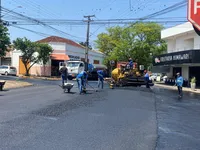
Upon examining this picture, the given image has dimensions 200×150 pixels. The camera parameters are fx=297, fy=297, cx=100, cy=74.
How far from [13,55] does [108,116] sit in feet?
145

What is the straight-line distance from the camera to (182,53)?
33625mm

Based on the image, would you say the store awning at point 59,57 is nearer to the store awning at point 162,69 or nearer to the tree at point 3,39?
the tree at point 3,39

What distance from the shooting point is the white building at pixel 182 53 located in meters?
32.6

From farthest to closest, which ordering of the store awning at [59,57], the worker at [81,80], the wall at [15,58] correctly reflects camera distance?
the wall at [15,58] → the store awning at [59,57] → the worker at [81,80]

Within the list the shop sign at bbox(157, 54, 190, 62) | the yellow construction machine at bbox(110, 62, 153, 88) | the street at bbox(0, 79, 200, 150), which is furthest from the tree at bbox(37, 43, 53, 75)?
the street at bbox(0, 79, 200, 150)

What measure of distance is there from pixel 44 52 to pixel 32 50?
6.12ft

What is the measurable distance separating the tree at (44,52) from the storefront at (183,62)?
1631 centimetres

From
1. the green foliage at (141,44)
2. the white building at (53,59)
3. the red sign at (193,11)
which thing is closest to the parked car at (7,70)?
the white building at (53,59)

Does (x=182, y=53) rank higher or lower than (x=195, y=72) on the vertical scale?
higher

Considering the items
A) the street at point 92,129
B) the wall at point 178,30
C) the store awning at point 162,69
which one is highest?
the wall at point 178,30

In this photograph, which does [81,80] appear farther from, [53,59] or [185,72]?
[53,59]

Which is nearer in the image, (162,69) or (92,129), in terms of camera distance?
(92,129)

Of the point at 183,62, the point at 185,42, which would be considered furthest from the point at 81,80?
the point at 185,42

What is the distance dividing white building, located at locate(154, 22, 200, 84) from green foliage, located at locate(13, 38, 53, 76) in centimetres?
1683
